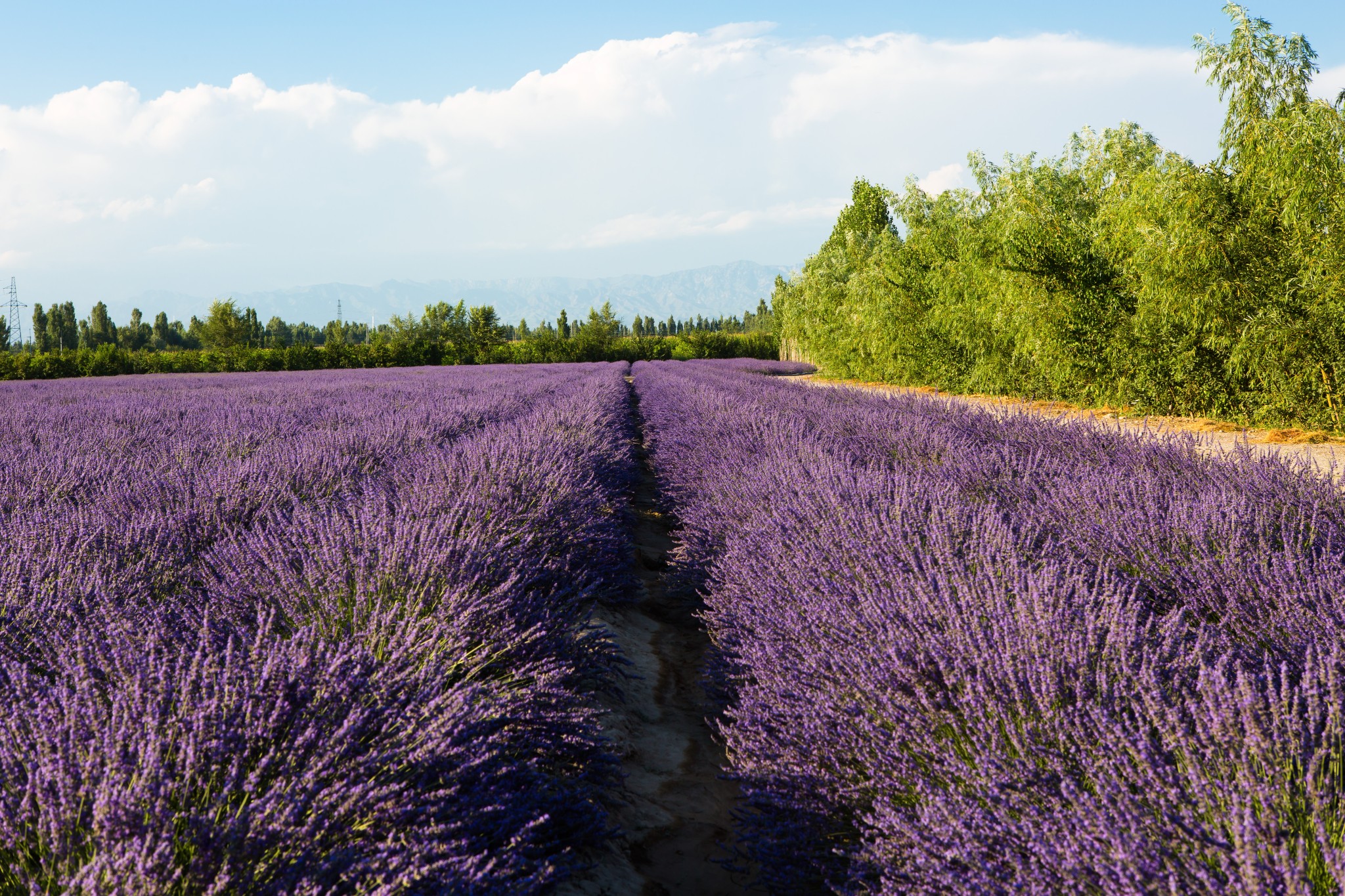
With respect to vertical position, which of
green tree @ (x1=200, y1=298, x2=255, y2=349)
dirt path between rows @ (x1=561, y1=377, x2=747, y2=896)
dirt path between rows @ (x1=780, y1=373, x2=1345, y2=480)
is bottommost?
dirt path between rows @ (x1=561, y1=377, x2=747, y2=896)

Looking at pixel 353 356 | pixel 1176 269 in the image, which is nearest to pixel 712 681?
pixel 1176 269

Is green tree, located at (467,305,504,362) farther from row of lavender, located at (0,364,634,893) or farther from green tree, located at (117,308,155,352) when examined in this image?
row of lavender, located at (0,364,634,893)

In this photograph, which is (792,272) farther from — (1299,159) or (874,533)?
(874,533)

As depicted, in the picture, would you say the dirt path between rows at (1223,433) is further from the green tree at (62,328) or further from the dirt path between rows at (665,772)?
the green tree at (62,328)

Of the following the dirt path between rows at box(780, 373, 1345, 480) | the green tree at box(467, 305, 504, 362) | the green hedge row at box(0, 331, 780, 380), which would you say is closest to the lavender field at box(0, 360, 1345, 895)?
the dirt path between rows at box(780, 373, 1345, 480)

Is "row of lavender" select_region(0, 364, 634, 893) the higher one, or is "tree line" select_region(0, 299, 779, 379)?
"tree line" select_region(0, 299, 779, 379)

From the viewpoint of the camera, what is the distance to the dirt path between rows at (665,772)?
6.13 ft

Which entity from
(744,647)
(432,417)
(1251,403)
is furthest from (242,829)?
(1251,403)

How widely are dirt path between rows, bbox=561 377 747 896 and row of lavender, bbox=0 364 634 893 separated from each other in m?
0.18

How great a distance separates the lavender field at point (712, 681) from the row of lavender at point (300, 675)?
0.04 ft

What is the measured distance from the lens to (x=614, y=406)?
1019 centimetres

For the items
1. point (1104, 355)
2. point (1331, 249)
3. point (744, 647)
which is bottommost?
point (744, 647)

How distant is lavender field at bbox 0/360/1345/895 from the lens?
108 centimetres

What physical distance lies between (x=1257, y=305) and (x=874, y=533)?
316 inches
